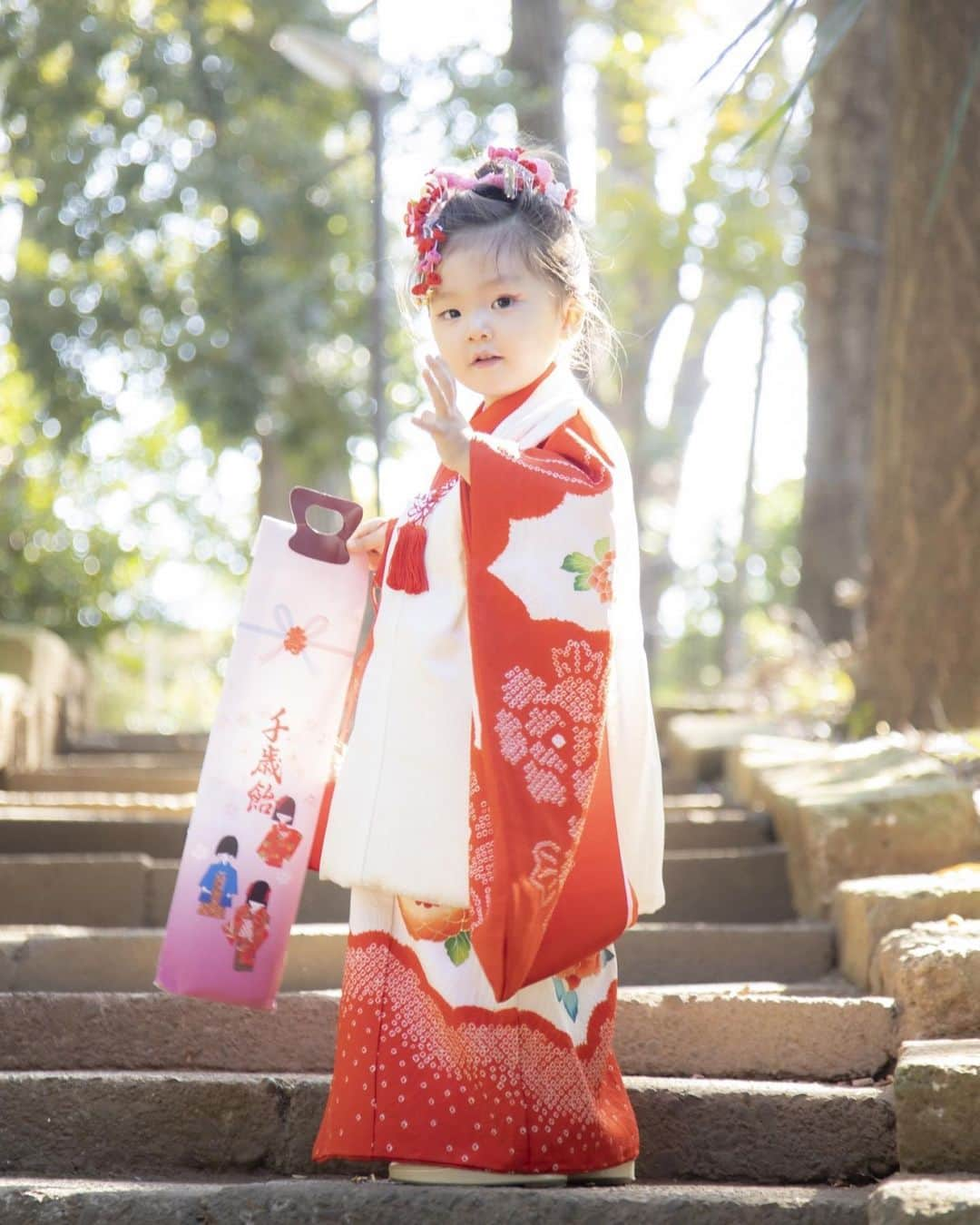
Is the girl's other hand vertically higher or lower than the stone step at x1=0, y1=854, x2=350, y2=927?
higher

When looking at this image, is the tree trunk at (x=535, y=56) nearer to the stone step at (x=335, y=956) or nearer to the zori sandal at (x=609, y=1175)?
the stone step at (x=335, y=956)

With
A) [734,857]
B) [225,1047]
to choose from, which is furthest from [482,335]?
[734,857]

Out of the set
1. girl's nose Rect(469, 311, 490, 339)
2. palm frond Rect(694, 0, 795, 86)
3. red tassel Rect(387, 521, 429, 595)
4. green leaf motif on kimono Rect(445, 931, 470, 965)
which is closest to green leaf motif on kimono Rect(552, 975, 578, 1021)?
green leaf motif on kimono Rect(445, 931, 470, 965)

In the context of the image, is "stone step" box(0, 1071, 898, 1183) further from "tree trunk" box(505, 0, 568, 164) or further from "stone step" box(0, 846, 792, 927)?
"tree trunk" box(505, 0, 568, 164)

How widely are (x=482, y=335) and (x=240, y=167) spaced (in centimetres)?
839

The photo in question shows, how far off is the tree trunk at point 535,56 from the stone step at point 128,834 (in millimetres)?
6546

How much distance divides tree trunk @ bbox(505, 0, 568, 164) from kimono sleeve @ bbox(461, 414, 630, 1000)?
26.2 feet

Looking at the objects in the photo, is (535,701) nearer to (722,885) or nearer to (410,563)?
(410,563)

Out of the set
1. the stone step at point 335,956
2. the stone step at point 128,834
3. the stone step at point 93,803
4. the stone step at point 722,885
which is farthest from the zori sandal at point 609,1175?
the stone step at point 93,803

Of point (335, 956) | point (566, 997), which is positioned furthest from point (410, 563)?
point (335, 956)

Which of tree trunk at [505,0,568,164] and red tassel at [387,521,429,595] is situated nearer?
red tassel at [387,521,429,595]

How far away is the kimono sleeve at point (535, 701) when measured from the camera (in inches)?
93.2

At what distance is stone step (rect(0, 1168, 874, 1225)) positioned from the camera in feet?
7.38

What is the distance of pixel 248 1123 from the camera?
2.73 metres
